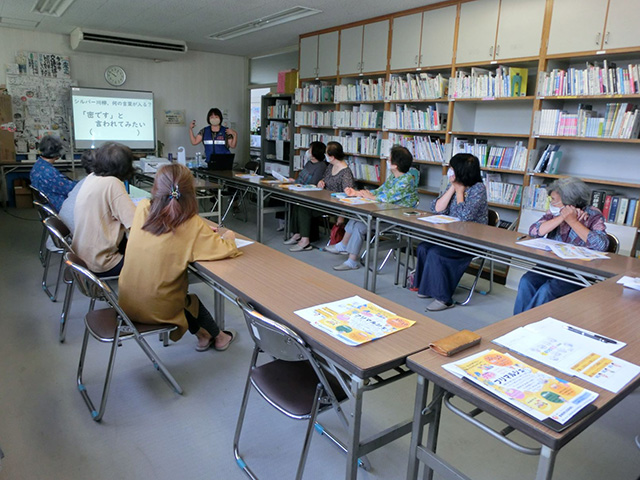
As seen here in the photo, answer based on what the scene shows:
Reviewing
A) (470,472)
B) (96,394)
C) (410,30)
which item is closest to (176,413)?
(96,394)

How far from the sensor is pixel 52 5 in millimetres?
5477

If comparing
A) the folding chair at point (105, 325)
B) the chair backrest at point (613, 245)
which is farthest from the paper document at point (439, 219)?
the folding chair at point (105, 325)

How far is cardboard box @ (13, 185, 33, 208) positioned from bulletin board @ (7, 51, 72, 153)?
1.91ft

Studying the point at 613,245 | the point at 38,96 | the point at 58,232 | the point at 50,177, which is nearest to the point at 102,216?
Result: the point at 58,232

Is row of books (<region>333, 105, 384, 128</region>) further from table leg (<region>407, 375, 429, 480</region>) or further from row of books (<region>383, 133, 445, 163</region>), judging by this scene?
table leg (<region>407, 375, 429, 480</region>)

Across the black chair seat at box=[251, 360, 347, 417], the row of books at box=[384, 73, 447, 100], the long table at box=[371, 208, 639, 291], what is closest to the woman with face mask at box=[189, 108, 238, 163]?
the row of books at box=[384, 73, 447, 100]

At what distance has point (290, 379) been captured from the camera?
176cm

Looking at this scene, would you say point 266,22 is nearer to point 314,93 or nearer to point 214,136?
point 314,93

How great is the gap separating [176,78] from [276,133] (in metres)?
2.25

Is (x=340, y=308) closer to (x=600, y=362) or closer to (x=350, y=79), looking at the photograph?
(x=600, y=362)

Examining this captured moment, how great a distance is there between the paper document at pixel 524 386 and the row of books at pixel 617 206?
3027mm

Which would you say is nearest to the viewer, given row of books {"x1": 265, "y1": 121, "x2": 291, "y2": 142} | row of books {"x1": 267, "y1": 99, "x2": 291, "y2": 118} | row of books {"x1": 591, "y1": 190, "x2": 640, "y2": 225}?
row of books {"x1": 591, "y1": 190, "x2": 640, "y2": 225}

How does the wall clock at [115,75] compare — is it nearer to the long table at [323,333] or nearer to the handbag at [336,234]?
the handbag at [336,234]

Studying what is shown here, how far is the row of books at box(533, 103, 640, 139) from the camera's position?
3600 mm
